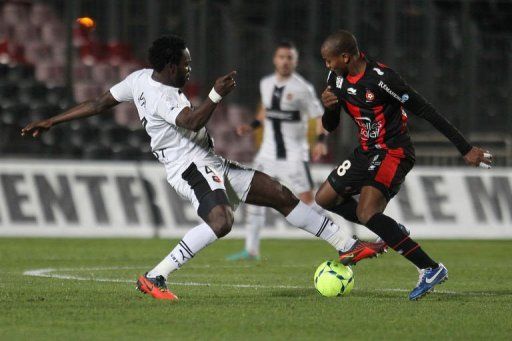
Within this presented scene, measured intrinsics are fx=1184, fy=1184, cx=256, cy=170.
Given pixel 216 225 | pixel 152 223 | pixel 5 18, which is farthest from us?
pixel 5 18

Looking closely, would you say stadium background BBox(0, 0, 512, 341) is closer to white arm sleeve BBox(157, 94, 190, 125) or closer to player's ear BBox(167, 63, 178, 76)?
white arm sleeve BBox(157, 94, 190, 125)

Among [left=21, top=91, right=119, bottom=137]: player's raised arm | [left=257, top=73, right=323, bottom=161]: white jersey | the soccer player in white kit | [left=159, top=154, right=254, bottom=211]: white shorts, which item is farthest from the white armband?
[left=257, top=73, right=323, bottom=161]: white jersey

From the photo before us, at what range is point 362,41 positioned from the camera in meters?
19.6

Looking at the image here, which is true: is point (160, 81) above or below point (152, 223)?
above

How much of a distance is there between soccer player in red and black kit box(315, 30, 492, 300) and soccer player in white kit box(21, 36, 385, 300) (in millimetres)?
355

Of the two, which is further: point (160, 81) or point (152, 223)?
point (152, 223)

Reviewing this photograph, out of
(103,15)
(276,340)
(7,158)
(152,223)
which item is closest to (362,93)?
(276,340)

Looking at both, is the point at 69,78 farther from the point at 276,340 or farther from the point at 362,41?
the point at 276,340

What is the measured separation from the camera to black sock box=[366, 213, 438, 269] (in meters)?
8.36

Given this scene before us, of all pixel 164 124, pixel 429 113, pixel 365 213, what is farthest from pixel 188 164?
pixel 429 113

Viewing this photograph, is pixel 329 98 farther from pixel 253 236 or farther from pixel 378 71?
pixel 253 236

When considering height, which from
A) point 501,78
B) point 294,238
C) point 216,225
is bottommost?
point 294,238

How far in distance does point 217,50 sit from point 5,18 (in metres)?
3.52

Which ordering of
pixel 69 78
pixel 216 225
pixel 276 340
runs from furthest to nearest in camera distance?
pixel 69 78
pixel 216 225
pixel 276 340
